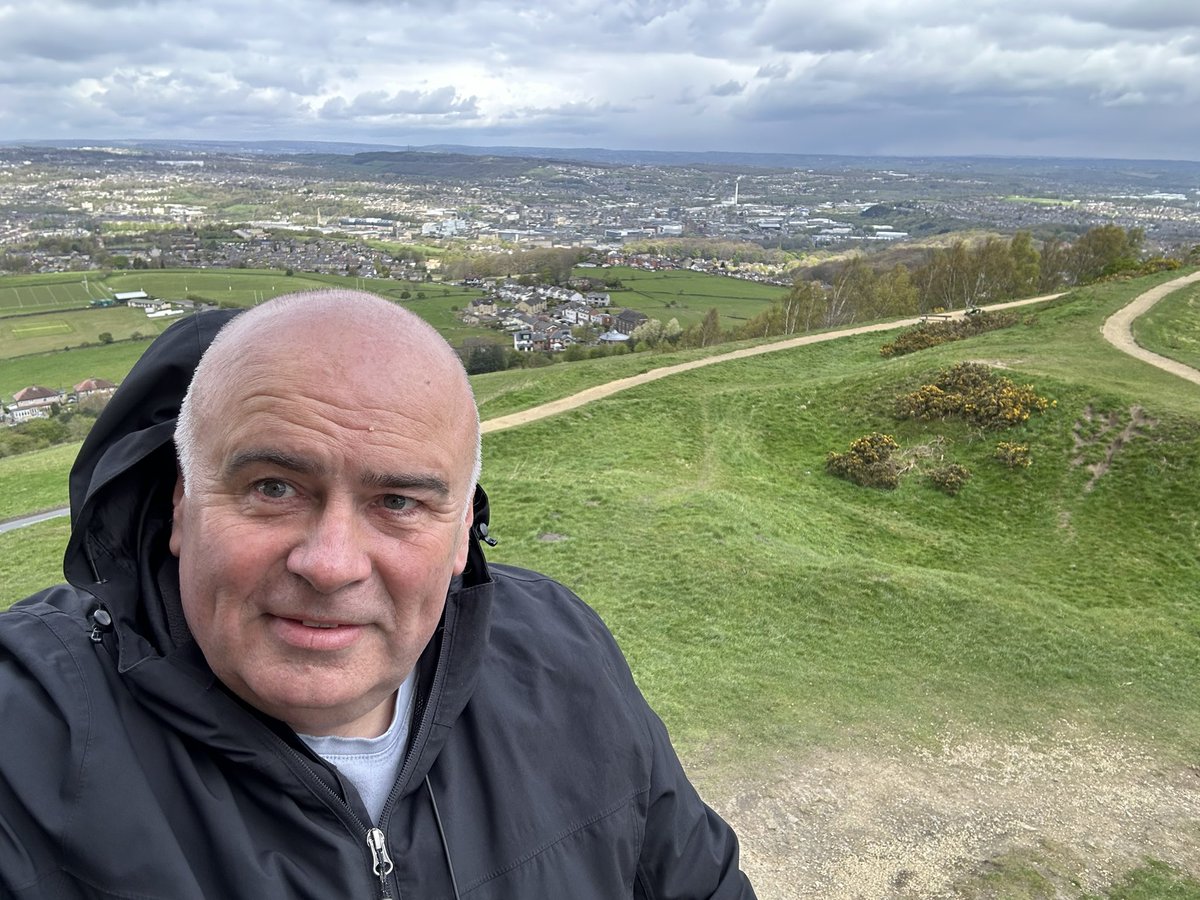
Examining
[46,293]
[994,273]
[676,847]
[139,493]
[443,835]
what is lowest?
[46,293]

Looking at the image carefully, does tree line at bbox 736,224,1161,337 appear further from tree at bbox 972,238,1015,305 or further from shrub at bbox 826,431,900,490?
shrub at bbox 826,431,900,490

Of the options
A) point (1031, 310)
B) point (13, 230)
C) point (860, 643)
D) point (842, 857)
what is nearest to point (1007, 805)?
point (842, 857)

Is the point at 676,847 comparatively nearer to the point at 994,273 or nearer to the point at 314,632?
the point at 314,632

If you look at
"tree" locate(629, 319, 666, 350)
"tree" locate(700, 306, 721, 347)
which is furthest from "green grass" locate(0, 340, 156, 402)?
"tree" locate(700, 306, 721, 347)

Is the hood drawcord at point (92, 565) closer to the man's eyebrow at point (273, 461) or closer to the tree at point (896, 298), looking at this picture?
the man's eyebrow at point (273, 461)

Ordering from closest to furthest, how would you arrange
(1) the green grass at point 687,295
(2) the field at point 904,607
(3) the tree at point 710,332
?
(2) the field at point 904,607, (3) the tree at point 710,332, (1) the green grass at point 687,295

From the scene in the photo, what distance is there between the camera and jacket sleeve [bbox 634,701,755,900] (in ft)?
7.03

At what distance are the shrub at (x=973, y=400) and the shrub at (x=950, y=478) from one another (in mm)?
1963

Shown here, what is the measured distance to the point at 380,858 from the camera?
1.65 metres

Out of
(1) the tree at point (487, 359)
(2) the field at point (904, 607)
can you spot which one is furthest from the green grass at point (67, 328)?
(2) the field at point (904, 607)

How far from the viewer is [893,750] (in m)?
8.03

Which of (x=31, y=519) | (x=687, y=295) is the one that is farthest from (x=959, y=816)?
(x=687, y=295)

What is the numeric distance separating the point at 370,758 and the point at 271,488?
70cm

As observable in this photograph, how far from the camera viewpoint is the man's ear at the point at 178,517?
1.61 m
